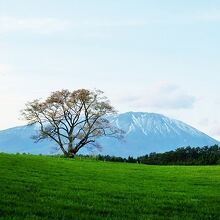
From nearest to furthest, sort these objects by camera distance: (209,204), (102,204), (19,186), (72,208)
→ (72,208) → (102,204) → (209,204) → (19,186)

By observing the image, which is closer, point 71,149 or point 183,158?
Result: point 71,149

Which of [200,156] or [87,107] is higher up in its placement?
[87,107]

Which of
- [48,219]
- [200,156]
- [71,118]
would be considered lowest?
[48,219]

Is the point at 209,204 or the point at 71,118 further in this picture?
the point at 71,118

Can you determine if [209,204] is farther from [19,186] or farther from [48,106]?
[48,106]

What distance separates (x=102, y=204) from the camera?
829 inches

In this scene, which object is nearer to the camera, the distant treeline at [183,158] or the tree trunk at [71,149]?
the distant treeline at [183,158]

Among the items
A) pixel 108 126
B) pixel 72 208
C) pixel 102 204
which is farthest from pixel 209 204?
pixel 108 126

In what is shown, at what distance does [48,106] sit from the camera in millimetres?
110188

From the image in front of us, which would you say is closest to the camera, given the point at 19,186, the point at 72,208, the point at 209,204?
the point at 72,208

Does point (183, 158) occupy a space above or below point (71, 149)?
below

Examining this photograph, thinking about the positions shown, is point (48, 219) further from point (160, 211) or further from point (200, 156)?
point (200, 156)

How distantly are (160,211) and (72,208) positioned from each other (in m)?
3.62

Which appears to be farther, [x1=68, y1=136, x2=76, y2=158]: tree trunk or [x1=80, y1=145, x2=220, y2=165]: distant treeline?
[x1=68, y1=136, x2=76, y2=158]: tree trunk
